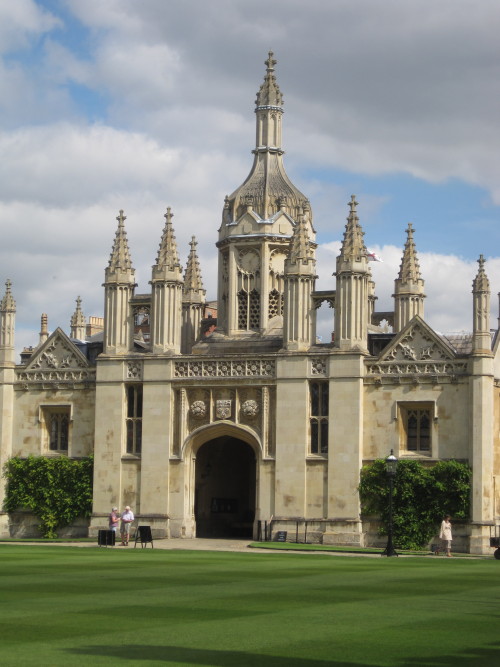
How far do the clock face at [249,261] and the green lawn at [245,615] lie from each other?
27.9 meters

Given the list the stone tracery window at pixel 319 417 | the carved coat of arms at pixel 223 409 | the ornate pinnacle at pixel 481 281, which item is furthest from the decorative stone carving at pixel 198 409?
the ornate pinnacle at pixel 481 281

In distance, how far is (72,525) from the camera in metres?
58.1

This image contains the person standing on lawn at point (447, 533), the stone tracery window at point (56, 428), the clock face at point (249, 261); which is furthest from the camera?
the stone tracery window at point (56, 428)

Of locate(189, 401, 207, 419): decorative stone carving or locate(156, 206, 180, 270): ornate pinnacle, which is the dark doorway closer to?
locate(189, 401, 207, 419): decorative stone carving

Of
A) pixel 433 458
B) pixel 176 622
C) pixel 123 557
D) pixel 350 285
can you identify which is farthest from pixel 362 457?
pixel 176 622

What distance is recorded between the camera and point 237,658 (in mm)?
15586

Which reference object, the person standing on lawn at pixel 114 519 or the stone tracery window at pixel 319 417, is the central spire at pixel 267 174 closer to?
the stone tracery window at pixel 319 417

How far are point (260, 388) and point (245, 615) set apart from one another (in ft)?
115

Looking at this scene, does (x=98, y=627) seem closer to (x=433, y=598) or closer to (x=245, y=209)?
(x=433, y=598)

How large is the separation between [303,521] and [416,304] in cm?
1160

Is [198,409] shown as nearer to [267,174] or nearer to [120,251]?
[120,251]

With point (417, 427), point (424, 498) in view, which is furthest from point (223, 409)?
point (424, 498)

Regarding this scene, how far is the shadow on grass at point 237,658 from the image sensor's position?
15.3 m

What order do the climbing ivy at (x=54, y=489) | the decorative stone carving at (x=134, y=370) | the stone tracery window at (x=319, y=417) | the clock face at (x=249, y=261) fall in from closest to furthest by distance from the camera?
the stone tracery window at (x=319, y=417)
the decorative stone carving at (x=134, y=370)
the climbing ivy at (x=54, y=489)
the clock face at (x=249, y=261)
